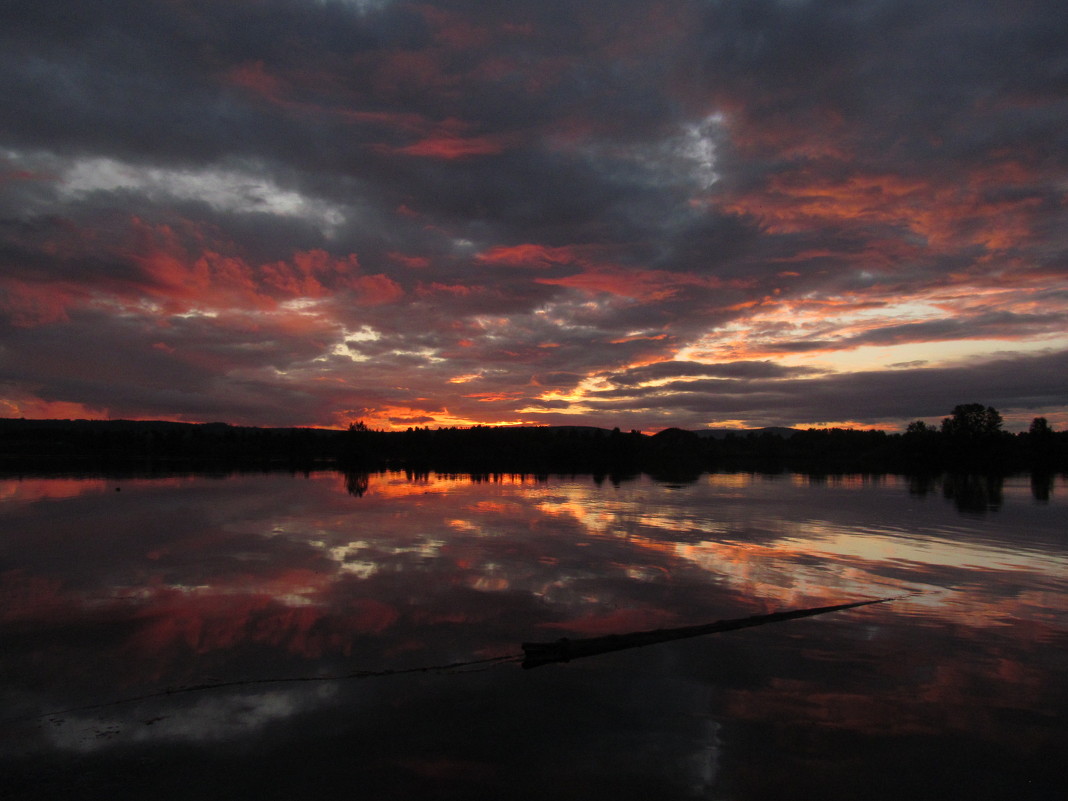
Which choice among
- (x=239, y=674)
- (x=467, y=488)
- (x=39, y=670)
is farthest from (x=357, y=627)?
(x=467, y=488)

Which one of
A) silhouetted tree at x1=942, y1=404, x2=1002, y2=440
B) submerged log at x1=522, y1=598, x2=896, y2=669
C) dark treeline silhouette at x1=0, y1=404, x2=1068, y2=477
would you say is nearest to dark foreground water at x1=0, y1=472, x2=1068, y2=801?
submerged log at x1=522, y1=598, x2=896, y2=669

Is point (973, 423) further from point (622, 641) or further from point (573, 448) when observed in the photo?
point (622, 641)

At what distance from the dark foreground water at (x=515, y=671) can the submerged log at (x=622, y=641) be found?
245 millimetres

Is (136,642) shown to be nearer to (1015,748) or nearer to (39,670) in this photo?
(39,670)

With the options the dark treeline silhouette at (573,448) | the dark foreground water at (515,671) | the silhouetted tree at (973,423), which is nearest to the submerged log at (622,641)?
the dark foreground water at (515,671)

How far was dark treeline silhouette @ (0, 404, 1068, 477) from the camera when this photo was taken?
362ft

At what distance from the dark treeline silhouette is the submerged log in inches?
3355

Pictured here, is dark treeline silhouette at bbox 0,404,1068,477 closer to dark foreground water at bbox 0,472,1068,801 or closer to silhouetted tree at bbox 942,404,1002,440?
silhouetted tree at bbox 942,404,1002,440

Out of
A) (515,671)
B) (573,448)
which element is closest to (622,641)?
(515,671)

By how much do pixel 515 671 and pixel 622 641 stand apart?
2.19 m

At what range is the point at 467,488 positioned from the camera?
52531 millimetres

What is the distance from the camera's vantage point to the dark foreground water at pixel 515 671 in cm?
800

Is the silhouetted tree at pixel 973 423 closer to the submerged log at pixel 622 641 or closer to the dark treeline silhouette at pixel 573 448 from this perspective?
the dark treeline silhouette at pixel 573 448

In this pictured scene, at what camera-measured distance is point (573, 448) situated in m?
128
